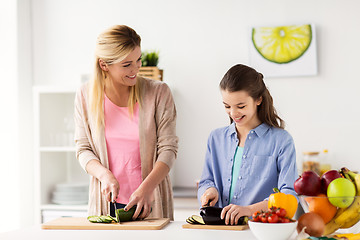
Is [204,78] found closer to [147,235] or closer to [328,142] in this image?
[328,142]

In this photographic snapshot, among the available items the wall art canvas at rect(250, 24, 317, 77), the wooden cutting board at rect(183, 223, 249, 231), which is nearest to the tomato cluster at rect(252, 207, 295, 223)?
the wooden cutting board at rect(183, 223, 249, 231)

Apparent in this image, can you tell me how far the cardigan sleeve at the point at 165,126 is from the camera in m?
2.05

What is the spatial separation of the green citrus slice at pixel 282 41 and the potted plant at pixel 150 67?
2.56ft

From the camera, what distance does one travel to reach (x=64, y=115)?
3.97 meters

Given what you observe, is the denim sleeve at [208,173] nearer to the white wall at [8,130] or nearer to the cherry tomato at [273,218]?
the cherry tomato at [273,218]

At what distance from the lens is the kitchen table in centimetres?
157

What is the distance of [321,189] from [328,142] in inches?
93.2

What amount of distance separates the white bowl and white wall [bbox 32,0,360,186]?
2374mm

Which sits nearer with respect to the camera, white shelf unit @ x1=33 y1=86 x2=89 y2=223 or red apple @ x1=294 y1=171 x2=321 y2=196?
red apple @ x1=294 y1=171 x2=321 y2=196

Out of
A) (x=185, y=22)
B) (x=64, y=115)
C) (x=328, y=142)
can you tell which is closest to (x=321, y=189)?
(x=328, y=142)

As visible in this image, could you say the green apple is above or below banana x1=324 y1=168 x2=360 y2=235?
above

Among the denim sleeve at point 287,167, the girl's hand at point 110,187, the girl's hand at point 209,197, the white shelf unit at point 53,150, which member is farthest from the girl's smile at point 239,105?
the white shelf unit at point 53,150

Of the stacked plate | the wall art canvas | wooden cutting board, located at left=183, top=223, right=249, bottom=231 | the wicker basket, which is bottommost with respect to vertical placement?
the stacked plate

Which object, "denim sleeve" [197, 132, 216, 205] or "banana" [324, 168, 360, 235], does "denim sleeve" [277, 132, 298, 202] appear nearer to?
"denim sleeve" [197, 132, 216, 205]
